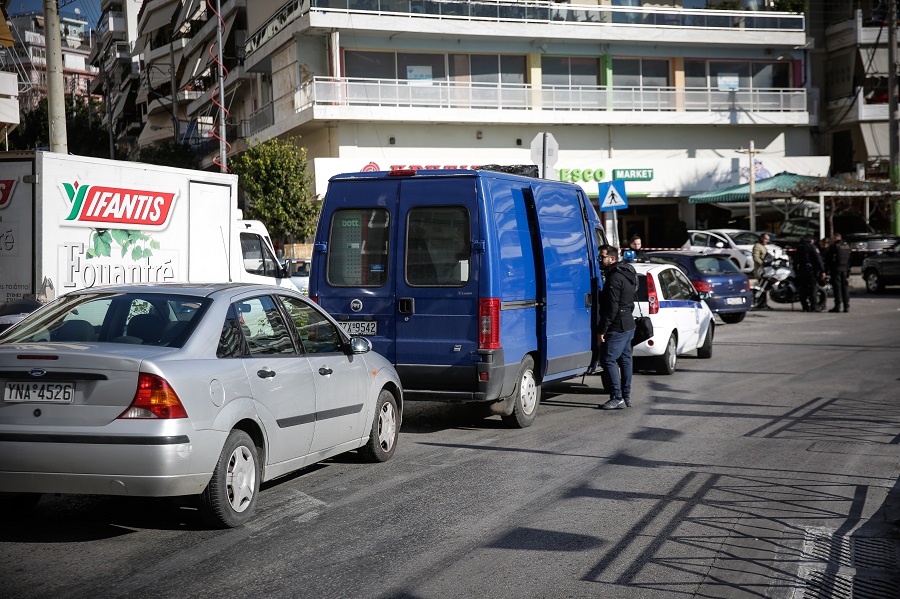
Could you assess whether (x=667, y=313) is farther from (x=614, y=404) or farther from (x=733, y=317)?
(x=733, y=317)

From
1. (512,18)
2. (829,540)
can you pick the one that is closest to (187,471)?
(829,540)

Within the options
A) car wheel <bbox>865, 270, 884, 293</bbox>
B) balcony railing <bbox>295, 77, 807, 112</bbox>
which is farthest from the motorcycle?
balcony railing <bbox>295, 77, 807, 112</bbox>

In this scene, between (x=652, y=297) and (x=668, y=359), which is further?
(x=668, y=359)

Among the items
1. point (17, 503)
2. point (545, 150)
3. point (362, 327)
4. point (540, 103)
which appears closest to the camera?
point (17, 503)

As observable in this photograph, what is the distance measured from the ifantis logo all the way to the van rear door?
16.3 feet

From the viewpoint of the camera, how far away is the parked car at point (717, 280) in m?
23.4

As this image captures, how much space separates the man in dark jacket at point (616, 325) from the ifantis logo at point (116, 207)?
6.44 m

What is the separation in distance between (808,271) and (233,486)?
76.2 feet

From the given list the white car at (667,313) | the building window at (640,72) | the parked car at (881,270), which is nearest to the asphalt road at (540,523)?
the white car at (667,313)

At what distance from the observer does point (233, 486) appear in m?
6.62

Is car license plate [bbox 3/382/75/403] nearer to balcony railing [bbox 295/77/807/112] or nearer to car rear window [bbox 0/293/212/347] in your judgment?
car rear window [bbox 0/293/212/347]

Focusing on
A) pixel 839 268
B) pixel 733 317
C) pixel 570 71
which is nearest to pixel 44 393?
pixel 733 317

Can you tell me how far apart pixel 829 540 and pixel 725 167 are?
40.7m

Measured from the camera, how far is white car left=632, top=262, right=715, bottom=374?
594 inches
